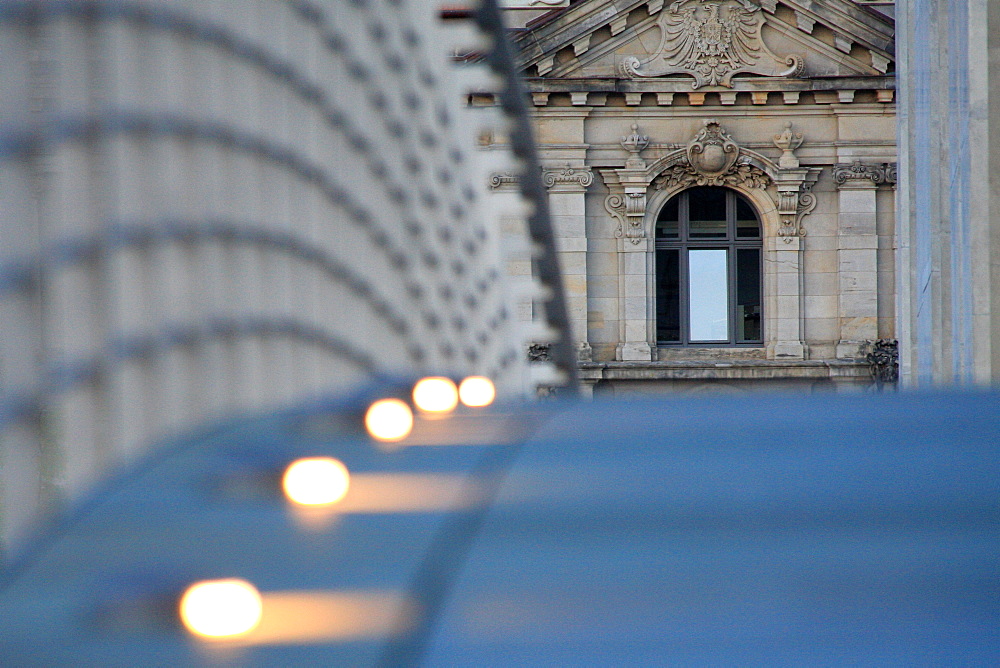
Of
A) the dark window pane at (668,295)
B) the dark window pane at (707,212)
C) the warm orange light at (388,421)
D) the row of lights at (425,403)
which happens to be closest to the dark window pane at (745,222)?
the dark window pane at (707,212)

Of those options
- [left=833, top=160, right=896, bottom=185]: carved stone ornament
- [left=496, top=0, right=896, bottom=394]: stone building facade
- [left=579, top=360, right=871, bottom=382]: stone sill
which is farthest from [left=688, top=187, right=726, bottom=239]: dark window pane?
[left=579, top=360, right=871, bottom=382]: stone sill

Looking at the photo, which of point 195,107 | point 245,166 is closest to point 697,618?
point 195,107

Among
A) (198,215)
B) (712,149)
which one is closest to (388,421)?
(198,215)

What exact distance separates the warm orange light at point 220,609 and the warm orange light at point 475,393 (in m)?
0.80

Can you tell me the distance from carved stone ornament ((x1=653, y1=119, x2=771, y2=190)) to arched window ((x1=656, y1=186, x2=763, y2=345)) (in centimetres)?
32

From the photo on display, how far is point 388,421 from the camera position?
66.3 inches

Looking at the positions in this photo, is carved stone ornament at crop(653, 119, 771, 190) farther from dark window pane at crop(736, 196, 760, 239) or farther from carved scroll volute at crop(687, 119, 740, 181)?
dark window pane at crop(736, 196, 760, 239)

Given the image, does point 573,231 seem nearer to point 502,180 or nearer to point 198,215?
point 502,180

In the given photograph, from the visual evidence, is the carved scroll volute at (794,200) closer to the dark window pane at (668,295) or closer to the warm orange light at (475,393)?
the dark window pane at (668,295)

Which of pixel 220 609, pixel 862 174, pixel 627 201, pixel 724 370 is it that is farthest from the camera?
pixel 627 201

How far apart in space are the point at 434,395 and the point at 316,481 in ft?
1.41

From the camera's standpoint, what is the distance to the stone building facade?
1716 centimetres

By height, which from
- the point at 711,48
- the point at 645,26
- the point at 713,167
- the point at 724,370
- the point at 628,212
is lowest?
the point at 724,370

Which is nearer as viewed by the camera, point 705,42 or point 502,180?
point 705,42
